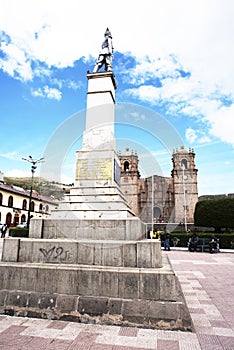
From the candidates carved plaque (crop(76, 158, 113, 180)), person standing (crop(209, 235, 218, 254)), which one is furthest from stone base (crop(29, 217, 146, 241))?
person standing (crop(209, 235, 218, 254))

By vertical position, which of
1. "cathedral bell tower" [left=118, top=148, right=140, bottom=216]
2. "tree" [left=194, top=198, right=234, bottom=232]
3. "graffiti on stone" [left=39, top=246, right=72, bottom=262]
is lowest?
"graffiti on stone" [left=39, top=246, right=72, bottom=262]

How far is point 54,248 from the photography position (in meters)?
4.72

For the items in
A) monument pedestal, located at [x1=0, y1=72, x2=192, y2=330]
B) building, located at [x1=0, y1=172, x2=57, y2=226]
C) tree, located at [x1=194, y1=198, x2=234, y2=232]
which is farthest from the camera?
building, located at [x1=0, y1=172, x2=57, y2=226]

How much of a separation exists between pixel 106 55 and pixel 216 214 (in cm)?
2211

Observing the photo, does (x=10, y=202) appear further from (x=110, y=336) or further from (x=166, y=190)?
(x=110, y=336)

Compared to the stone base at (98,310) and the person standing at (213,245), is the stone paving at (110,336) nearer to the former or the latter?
the stone base at (98,310)

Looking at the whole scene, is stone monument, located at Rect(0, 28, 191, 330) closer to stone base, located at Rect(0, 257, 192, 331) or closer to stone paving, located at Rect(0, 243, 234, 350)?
stone base, located at Rect(0, 257, 192, 331)

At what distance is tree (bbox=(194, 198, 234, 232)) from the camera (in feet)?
81.0

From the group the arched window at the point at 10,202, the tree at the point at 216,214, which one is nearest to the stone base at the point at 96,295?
the tree at the point at 216,214

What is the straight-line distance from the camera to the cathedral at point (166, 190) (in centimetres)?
4997

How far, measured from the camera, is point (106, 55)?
8.52 m

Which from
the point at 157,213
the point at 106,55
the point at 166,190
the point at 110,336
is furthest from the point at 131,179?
the point at 110,336

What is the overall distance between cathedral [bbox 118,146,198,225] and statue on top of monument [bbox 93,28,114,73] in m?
39.5

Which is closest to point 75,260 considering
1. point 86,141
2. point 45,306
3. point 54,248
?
point 54,248
